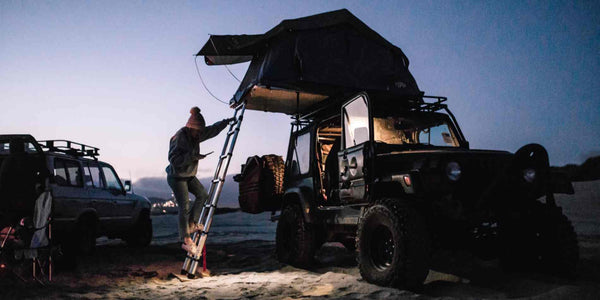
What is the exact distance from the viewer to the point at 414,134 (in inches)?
236

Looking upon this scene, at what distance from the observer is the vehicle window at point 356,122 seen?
5.46m

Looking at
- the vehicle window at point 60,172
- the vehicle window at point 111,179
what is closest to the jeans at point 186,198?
the vehicle window at point 60,172

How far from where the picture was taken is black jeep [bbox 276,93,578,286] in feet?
13.6

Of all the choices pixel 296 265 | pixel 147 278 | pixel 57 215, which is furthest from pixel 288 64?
pixel 57 215

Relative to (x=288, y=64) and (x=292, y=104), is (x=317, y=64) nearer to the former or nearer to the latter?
(x=288, y=64)

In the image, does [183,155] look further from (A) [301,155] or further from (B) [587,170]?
(B) [587,170]

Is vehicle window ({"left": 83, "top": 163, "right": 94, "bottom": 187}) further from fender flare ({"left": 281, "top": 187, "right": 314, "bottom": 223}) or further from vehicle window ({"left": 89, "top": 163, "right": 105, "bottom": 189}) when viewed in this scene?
fender flare ({"left": 281, "top": 187, "right": 314, "bottom": 223})

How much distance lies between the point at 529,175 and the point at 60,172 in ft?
22.5

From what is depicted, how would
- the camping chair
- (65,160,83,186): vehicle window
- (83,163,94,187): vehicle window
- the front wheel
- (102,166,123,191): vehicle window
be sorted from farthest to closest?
(102,166,123,191): vehicle window, (83,163,94,187): vehicle window, (65,160,83,186): vehicle window, the camping chair, the front wheel

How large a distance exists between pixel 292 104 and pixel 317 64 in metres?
1.42

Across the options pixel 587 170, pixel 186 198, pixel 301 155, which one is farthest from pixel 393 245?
pixel 587 170

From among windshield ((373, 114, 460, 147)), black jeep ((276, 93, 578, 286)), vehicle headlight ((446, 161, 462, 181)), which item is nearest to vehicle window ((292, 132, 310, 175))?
black jeep ((276, 93, 578, 286))

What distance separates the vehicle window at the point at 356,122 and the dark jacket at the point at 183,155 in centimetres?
224

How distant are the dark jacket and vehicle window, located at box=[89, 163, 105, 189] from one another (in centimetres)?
294
